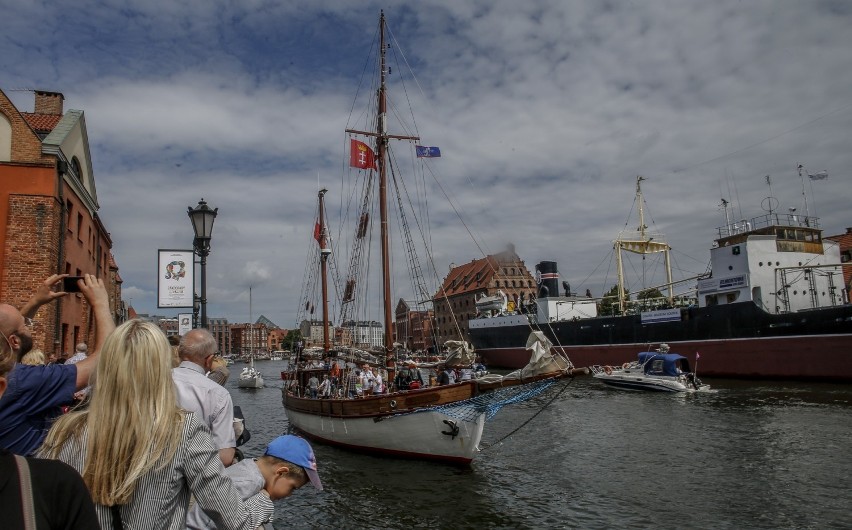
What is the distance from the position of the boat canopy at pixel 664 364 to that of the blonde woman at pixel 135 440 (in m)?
31.1

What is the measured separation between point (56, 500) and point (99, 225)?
92.6 ft

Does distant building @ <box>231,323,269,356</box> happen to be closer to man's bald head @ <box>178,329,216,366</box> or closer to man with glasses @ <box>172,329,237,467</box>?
man's bald head @ <box>178,329,216,366</box>

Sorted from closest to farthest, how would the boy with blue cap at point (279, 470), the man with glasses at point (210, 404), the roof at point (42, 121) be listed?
1. the boy with blue cap at point (279, 470)
2. the man with glasses at point (210, 404)
3. the roof at point (42, 121)

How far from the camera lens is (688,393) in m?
27.6

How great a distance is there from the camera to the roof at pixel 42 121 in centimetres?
2137

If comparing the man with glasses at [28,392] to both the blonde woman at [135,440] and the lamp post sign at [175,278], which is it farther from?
the lamp post sign at [175,278]

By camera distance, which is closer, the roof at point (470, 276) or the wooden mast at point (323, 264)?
the wooden mast at point (323, 264)

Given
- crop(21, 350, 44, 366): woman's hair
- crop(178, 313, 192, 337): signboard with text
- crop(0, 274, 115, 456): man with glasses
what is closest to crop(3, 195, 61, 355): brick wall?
crop(178, 313, 192, 337): signboard with text

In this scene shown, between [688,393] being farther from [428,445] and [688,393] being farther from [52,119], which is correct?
[52,119]

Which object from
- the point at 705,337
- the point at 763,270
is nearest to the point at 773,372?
the point at 705,337

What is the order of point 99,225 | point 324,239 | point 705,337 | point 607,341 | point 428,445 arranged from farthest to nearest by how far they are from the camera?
point 607,341 < point 705,337 < point 324,239 < point 99,225 < point 428,445

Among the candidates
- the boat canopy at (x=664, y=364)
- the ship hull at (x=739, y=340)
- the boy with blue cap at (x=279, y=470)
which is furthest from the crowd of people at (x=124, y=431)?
the boat canopy at (x=664, y=364)

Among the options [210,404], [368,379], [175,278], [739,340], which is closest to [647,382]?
[739,340]

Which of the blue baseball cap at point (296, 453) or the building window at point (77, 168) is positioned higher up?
the building window at point (77, 168)
